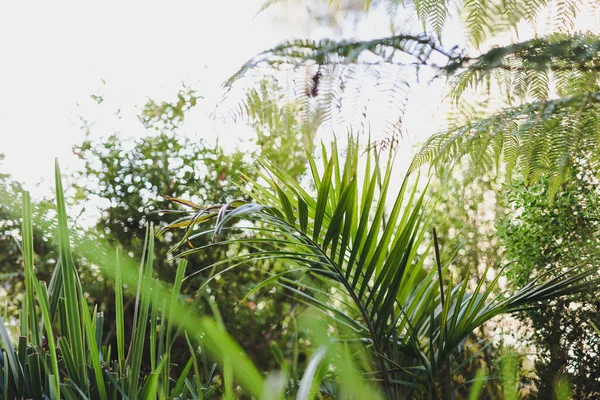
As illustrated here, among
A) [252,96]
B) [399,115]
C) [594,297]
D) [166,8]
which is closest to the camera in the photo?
[399,115]

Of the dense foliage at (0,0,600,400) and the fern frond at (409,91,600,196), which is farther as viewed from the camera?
the fern frond at (409,91,600,196)

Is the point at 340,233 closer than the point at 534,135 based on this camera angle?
Yes

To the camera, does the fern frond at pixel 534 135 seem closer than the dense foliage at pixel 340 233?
No

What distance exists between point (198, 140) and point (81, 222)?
2.00 ft

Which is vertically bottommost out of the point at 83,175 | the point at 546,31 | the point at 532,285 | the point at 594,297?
the point at 594,297

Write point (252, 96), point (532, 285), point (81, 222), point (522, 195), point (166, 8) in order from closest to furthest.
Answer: point (532, 285) → point (252, 96) → point (522, 195) → point (81, 222) → point (166, 8)

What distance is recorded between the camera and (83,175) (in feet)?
8.47

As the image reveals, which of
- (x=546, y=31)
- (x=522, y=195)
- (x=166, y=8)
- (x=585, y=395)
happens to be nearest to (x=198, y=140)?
(x=166, y=8)

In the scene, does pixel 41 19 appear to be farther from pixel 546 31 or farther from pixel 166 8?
pixel 546 31

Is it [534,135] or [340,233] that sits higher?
[534,135]

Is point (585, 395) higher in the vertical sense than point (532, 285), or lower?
lower

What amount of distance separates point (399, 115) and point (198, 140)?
139 centimetres

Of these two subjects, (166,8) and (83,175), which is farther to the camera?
(166,8)

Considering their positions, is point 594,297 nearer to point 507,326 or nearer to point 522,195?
point 522,195
